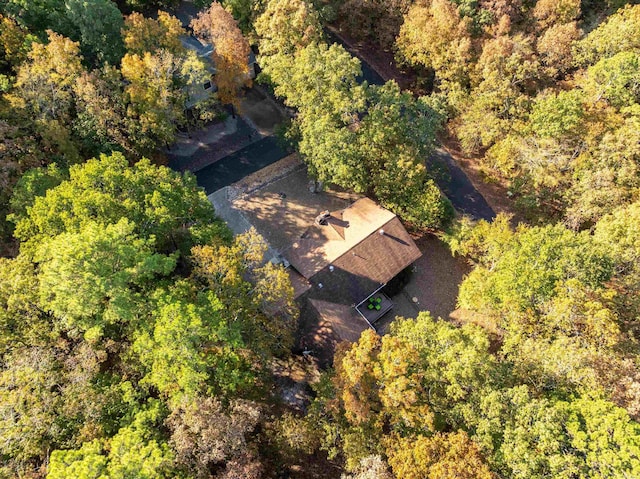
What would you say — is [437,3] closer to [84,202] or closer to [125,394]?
[84,202]

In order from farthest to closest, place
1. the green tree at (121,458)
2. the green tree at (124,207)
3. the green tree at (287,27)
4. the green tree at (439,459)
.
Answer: the green tree at (287,27) < the green tree at (124,207) < the green tree at (439,459) < the green tree at (121,458)

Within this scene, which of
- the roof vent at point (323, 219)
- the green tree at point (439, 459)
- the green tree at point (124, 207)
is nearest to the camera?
the green tree at point (439, 459)

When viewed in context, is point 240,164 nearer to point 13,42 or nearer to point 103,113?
point 103,113

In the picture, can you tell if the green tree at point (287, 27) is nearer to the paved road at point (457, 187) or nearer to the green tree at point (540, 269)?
the paved road at point (457, 187)

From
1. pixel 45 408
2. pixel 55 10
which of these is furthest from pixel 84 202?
pixel 55 10

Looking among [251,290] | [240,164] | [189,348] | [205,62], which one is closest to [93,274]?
[189,348]

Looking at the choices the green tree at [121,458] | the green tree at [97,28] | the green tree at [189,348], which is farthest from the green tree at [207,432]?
the green tree at [97,28]

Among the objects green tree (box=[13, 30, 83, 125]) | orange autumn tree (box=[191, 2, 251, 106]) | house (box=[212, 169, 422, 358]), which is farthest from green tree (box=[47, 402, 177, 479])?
orange autumn tree (box=[191, 2, 251, 106])
